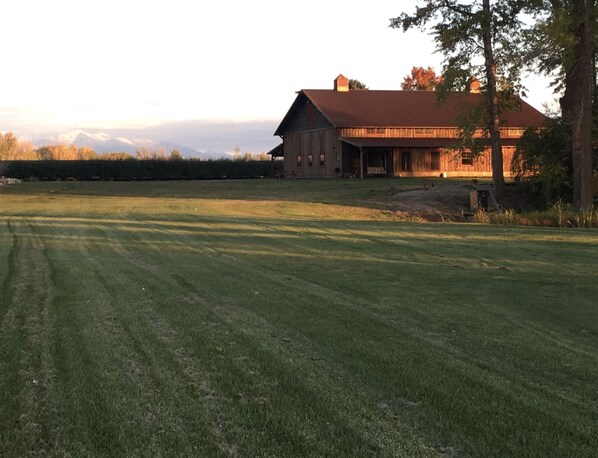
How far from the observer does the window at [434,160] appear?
4938cm

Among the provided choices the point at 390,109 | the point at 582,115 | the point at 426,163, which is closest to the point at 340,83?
the point at 390,109

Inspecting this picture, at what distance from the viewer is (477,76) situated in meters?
28.8

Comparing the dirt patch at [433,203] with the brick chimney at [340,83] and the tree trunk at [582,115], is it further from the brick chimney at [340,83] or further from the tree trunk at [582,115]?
the brick chimney at [340,83]

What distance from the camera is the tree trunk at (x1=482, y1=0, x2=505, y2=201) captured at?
27386 millimetres

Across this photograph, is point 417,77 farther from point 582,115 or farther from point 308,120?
point 582,115

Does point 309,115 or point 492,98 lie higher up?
point 309,115

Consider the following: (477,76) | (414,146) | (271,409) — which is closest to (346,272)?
(271,409)

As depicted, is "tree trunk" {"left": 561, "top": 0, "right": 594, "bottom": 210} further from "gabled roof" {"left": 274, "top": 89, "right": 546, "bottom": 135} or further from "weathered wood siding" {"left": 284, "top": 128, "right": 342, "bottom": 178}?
"weathered wood siding" {"left": 284, "top": 128, "right": 342, "bottom": 178}

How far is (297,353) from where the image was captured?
5.80m

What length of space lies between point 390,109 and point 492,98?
23.9 metres

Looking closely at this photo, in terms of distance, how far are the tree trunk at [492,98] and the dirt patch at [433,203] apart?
1762mm

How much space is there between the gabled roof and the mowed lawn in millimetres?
38073

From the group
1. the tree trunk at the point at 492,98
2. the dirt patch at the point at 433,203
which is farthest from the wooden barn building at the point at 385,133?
the tree trunk at the point at 492,98

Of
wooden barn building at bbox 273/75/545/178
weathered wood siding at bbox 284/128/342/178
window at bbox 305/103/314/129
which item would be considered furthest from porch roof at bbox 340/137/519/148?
window at bbox 305/103/314/129
